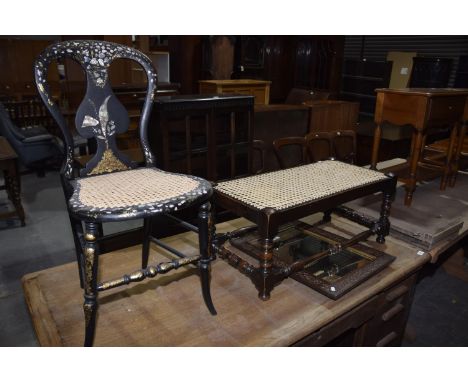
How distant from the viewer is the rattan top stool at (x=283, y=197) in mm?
1377

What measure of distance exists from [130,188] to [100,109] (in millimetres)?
398

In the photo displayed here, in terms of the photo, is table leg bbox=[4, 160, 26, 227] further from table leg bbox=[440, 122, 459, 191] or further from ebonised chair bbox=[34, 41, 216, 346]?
table leg bbox=[440, 122, 459, 191]

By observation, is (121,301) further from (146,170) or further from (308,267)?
(308,267)

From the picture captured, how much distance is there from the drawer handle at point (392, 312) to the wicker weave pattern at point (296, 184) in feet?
1.86

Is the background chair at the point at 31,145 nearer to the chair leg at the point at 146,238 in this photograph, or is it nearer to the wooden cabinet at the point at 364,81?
the chair leg at the point at 146,238

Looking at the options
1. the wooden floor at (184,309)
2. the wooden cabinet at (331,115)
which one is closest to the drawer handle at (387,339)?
the wooden floor at (184,309)

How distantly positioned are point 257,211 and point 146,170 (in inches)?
17.6

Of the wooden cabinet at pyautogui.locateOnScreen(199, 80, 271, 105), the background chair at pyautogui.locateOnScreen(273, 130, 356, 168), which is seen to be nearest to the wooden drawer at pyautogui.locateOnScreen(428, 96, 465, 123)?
the background chair at pyautogui.locateOnScreen(273, 130, 356, 168)

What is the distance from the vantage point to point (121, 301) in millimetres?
1513

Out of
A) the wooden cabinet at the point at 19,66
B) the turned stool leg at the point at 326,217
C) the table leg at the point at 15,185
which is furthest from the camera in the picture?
the wooden cabinet at the point at 19,66

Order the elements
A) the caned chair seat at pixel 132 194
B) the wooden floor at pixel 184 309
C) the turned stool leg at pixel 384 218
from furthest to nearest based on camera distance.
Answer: the turned stool leg at pixel 384 218 < the wooden floor at pixel 184 309 < the caned chair seat at pixel 132 194

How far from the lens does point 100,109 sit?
1.46m

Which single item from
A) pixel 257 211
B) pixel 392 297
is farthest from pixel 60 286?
pixel 392 297

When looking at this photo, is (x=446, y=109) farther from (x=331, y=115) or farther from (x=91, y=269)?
(x=91, y=269)
